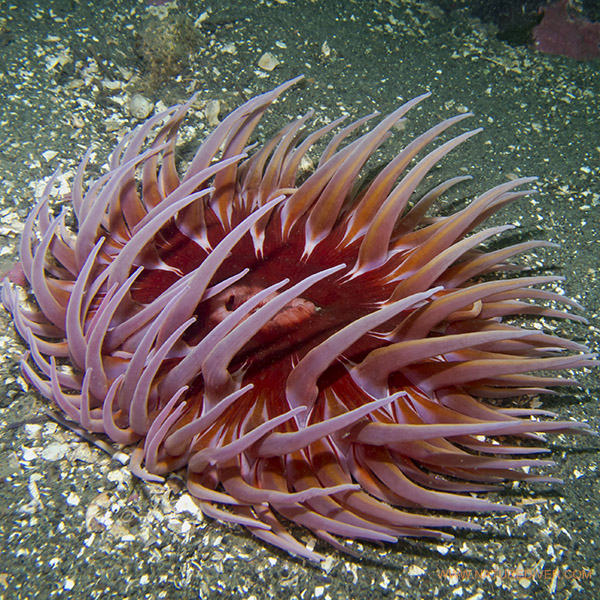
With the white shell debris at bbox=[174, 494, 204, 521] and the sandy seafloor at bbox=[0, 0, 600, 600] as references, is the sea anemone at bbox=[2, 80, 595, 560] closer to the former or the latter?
the white shell debris at bbox=[174, 494, 204, 521]

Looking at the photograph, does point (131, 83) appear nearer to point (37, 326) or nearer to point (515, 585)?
point (37, 326)

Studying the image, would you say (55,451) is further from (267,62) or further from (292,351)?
(267,62)

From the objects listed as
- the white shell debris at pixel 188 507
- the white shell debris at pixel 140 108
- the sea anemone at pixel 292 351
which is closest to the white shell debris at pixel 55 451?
the sea anemone at pixel 292 351

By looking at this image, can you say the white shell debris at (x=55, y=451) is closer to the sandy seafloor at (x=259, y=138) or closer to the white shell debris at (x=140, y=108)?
the sandy seafloor at (x=259, y=138)

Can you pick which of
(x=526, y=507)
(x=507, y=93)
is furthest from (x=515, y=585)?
(x=507, y=93)

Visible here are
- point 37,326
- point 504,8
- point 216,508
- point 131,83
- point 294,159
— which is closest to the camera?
point 216,508
